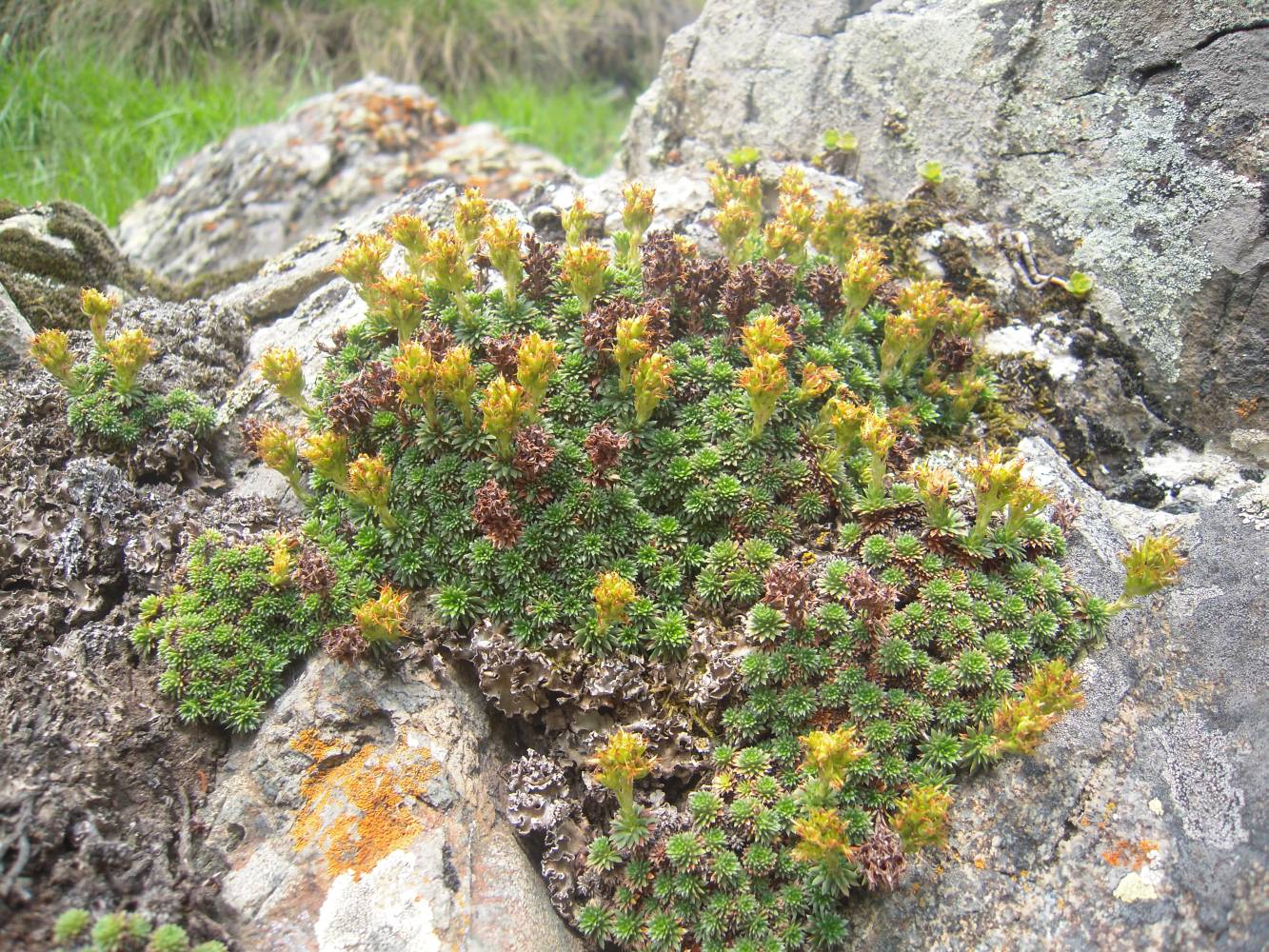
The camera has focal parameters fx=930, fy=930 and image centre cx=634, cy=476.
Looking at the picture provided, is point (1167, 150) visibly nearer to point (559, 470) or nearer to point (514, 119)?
point (559, 470)

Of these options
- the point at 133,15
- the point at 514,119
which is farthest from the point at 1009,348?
the point at 133,15

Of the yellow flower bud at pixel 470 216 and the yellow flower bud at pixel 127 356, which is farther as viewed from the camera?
the yellow flower bud at pixel 470 216

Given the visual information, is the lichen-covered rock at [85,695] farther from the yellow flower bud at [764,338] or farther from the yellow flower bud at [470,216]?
the yellow flower bud at [764,338]

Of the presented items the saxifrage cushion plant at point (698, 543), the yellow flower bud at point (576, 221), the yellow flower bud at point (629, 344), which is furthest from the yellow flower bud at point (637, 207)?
the yellow flower bud at point (629, 344)

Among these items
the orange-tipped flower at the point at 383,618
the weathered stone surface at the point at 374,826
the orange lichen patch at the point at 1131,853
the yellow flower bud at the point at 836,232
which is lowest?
the weathered stone surface at the point at 374,826

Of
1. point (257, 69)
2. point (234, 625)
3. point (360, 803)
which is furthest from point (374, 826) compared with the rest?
point (257, 69)

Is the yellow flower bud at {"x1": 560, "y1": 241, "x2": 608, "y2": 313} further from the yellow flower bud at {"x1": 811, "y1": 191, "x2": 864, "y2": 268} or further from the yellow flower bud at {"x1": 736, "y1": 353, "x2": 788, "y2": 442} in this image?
the yellow flower bud at {"x1": 811, "y1": 191, "x2": 864, "y2": 268}

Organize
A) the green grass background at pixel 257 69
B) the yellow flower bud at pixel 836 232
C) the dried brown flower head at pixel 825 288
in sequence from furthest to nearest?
the green grass background at pixel 257 69 → the yellow flower bud at pixel 836 232 → the dried brown flower head at pixel 825 288

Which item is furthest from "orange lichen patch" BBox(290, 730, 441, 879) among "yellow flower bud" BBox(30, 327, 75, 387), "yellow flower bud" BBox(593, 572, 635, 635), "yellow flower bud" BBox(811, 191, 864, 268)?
"yellow flower bud" BBox(811, 191, 864, 268)
